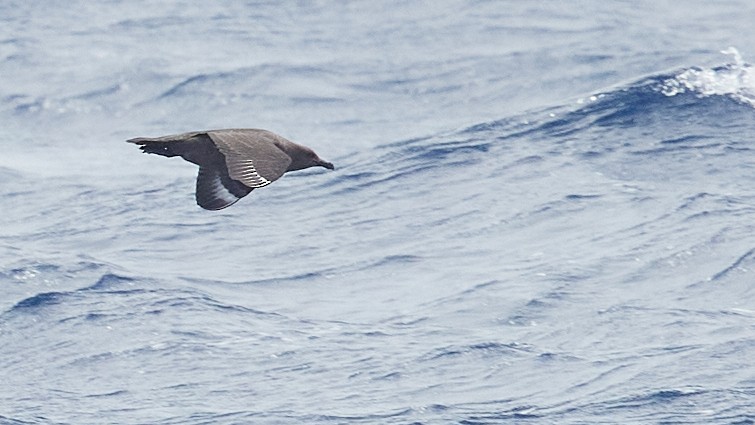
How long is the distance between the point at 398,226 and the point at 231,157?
20.1 ft

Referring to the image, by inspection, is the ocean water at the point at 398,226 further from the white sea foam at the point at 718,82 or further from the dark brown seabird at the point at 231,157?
the dark brown seabird at the point at 231,157

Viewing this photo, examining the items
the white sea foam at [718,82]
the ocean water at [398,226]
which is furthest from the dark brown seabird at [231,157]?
the white sea foam at [718,82]

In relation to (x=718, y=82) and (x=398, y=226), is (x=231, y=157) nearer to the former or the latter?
(x=398, y=226)

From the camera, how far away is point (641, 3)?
24406 mm

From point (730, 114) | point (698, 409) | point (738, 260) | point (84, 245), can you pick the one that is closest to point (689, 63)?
point (730, 114)

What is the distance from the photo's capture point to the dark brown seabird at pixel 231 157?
9.80 metres

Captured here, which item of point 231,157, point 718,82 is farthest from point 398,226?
point 231,157

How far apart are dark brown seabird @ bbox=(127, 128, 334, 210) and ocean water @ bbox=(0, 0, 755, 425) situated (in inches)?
89.8

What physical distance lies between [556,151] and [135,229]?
4.05 metres

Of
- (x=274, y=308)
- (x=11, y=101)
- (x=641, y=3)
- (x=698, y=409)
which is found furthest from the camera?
(x=641, y=3)

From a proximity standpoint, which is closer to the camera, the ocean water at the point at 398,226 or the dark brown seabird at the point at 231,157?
the dark brown seabird at the point at 231,157

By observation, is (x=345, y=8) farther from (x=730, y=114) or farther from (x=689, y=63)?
(x=730, y=114)

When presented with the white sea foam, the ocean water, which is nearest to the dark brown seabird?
the ocean water

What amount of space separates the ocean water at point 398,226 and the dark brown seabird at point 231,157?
228 centimetres
